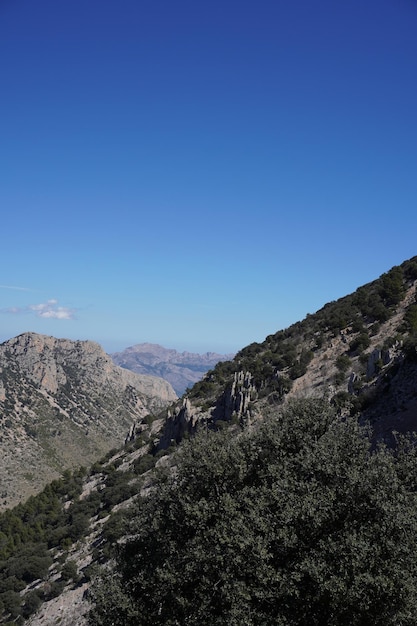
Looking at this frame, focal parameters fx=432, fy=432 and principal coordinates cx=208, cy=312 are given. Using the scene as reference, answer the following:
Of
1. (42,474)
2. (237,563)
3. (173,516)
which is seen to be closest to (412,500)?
(237,563)

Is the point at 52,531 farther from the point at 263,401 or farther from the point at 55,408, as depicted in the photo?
the point at 55,408

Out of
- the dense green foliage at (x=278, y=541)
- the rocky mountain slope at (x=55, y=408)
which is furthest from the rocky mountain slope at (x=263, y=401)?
the rocky mountain slope at (x=55, y=408)

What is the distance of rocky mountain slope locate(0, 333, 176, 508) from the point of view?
100250mm

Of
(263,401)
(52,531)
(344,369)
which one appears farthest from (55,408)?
(344,369)

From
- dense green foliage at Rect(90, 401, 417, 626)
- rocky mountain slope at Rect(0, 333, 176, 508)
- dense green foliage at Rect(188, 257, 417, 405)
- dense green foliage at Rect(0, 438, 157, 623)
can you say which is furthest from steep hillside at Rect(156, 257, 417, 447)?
rocky mountain slope at Rect(0, 333, 176, 508)

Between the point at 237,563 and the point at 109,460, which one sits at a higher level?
the point at 237,563

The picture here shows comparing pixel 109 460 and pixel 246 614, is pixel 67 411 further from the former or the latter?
pixel 246 614

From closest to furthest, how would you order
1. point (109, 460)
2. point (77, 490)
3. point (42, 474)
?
point (77, 490) < point (109, 460) < point (42, 474)

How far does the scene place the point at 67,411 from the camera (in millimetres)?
136500

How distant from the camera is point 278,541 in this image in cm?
1345

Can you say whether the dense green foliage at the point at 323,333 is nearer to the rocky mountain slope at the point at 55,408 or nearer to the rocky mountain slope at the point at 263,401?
the rocky mountain slope at the point at 263,401

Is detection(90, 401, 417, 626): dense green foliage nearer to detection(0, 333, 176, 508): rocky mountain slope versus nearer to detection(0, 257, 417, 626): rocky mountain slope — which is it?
detection(0, 257, 417, 626): rocky mountain slope

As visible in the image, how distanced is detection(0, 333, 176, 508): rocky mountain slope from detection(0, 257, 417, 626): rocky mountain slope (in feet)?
87.6

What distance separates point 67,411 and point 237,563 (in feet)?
439
